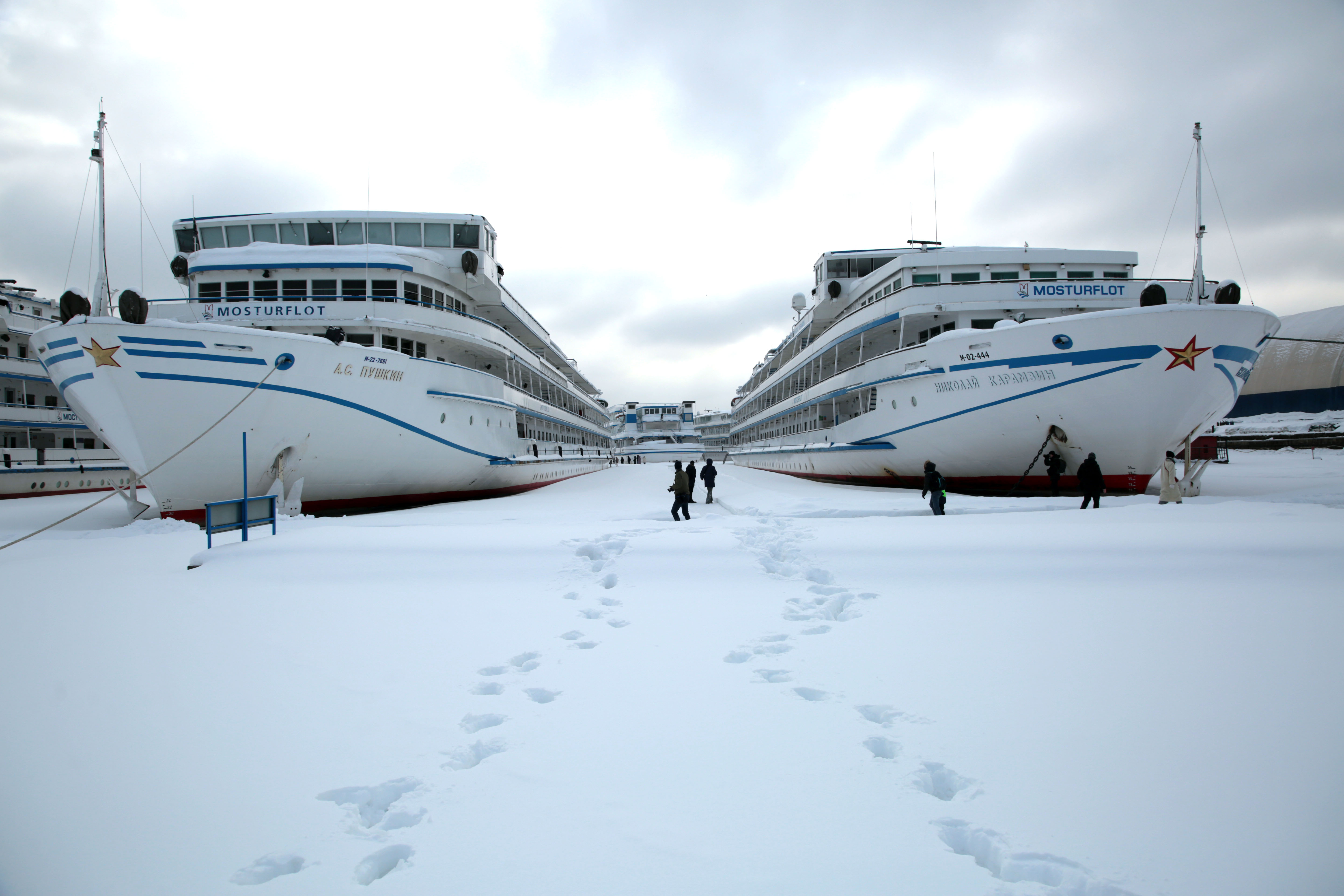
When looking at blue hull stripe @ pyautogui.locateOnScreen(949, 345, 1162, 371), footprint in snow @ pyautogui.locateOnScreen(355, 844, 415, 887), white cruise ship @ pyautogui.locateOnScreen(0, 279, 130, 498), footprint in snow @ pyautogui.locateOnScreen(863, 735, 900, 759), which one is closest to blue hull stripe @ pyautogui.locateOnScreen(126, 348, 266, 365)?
footprint in snow @ pyautogui.locateOnScreen(355, 844, 415, 887)

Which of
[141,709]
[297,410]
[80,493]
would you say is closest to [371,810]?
[141,709]

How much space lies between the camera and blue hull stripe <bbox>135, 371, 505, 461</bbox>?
10.6 m

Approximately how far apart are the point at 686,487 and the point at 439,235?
12657 millimetres

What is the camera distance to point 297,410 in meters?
11.9

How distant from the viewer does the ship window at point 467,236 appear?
19.3m

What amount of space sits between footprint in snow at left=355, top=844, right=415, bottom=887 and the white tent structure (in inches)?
2355

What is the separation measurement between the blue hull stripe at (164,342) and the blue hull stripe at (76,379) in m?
0.93

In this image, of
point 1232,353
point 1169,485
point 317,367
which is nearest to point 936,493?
point 1169,485

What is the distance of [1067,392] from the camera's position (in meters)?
12.8

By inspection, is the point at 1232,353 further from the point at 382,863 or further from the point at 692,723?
the point at 382,863

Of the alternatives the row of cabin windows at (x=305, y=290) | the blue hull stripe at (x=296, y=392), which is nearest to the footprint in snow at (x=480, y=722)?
the blue hull stripe at (x=296, y=392)

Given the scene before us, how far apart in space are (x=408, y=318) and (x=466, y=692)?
45.9 ft

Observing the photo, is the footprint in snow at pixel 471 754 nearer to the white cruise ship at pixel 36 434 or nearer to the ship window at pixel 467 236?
the ship window at pixel 467 236

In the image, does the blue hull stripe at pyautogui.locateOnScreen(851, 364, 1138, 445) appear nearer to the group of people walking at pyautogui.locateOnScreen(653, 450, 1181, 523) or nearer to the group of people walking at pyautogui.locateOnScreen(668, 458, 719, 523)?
the group of people walking at pyautogui.locateOnScreen(653, 450, 1181, 523)
